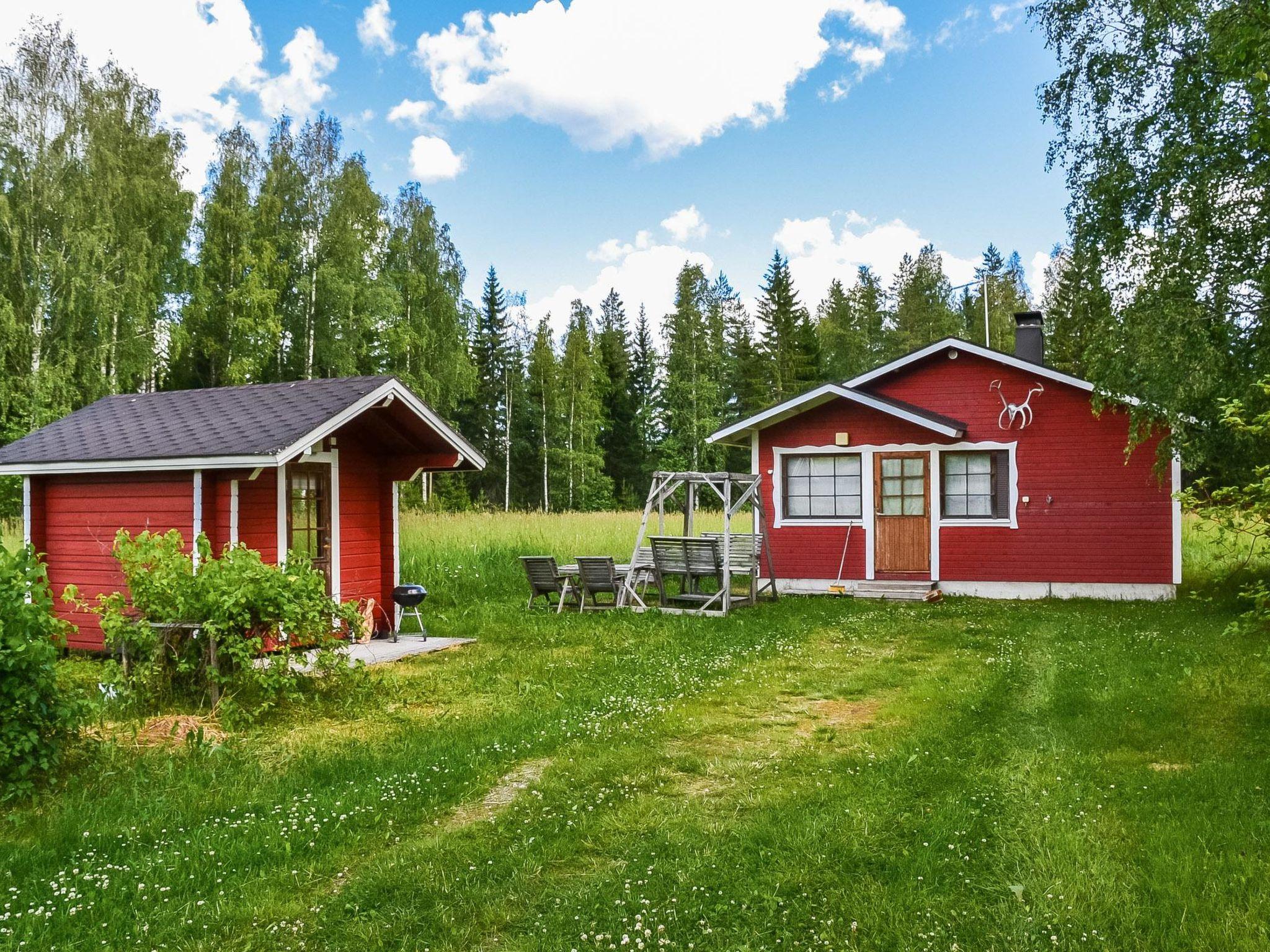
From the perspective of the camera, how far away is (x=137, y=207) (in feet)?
78.7

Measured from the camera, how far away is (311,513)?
1014cm

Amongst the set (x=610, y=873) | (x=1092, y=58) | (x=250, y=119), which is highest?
(x=250, y=119)

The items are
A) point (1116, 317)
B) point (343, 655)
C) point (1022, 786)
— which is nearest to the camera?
point (1022, 786)

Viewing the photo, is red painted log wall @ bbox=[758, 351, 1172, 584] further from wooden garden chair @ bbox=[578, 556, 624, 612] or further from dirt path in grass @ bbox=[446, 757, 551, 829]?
dirt path in grass @ bbox=[446, 757, 551, 829]

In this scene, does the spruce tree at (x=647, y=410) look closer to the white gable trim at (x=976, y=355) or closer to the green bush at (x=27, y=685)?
the white gable trim at (x=976, y=355)

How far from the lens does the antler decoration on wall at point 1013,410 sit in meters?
14.4

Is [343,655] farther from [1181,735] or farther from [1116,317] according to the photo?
[1116,317]

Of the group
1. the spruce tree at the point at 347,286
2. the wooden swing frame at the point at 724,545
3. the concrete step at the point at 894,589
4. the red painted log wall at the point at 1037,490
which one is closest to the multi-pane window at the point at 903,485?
the red painted log wall at the point at 1037,490

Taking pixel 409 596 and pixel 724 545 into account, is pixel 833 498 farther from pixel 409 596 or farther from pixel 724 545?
pixel 409 596

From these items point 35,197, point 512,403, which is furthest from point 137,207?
point 512,403

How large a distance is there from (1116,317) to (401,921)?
466 inches

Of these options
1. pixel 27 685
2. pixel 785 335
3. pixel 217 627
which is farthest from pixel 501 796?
pixel 785 335

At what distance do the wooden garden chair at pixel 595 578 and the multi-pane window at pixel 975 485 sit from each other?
218 inches

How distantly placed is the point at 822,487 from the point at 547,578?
496 cm
